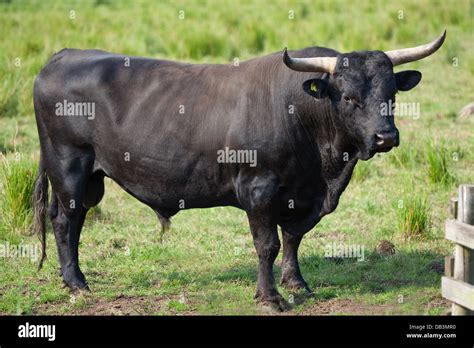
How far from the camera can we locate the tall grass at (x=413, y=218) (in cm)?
936

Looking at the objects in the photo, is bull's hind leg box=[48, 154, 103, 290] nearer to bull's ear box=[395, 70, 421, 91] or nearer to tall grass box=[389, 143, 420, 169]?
bull's ear box=[395, 70, 421, 91]

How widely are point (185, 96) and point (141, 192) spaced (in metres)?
0.88

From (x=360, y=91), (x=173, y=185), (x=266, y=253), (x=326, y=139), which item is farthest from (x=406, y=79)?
(x=173, y=185)

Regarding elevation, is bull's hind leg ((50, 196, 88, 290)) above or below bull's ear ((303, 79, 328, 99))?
below

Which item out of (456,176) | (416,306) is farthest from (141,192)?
(456,176)

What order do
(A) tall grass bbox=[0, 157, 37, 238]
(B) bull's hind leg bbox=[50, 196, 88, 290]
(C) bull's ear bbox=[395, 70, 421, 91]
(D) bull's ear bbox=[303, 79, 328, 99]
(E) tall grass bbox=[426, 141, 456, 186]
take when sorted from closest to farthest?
(D) bull's ear bbox=[303, 79, 328, 99] → (C) bull's ear bbox=[395, 70, 421, 91] → (B) bull's hind leg bbox=[50, 196, 88, 290] → (A) tall grass bbox=[0, 157, 37, 238] → (E) tall grass bbox=[426, 141, 456, 186]

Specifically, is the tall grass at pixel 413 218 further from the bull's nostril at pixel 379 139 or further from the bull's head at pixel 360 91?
the bull's nostril at pixel 379 139

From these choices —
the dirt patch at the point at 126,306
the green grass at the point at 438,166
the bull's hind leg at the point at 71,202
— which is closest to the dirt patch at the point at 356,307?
the dirt patch at the point at 126,306

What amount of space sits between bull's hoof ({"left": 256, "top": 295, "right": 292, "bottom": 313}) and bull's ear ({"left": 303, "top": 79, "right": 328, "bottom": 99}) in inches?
64.2

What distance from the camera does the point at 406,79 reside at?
776 centimetres

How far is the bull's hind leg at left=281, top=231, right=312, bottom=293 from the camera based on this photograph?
27.0 ft

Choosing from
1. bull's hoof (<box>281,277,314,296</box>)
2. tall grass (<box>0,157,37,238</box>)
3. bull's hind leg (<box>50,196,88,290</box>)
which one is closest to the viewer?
bull's hoof (<box>281,277,314,296</box>)

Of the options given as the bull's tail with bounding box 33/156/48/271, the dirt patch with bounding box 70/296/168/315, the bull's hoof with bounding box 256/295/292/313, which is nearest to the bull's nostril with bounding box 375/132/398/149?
the bull's hoof with bounding box 256/295/292/313

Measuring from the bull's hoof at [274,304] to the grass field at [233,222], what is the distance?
61 mm
